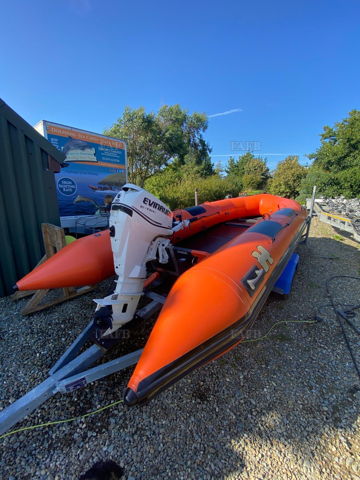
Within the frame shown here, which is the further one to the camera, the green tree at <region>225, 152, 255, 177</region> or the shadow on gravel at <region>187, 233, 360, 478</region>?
the green tree at <region>225, 152, 255, 177</region>

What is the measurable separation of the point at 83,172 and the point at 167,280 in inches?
179

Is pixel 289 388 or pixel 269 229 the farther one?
pixel 269 229

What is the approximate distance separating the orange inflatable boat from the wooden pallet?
17.6 inches

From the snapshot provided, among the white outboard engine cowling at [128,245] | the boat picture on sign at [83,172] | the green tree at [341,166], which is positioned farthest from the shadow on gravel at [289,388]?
the green tree at [341,166]

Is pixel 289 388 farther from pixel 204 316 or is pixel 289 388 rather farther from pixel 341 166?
pixel 341 166

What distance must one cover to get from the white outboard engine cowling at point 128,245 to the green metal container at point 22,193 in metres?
1.84

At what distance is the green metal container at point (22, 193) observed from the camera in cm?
252

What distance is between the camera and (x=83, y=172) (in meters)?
5.53

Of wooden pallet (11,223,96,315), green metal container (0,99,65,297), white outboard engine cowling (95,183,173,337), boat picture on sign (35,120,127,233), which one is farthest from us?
boat picture on sign (35,120,127,233)

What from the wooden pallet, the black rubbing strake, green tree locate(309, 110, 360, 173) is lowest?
the wooden pallet

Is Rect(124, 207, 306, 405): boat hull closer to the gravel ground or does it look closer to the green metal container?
the gravel ground

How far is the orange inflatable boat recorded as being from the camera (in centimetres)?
109

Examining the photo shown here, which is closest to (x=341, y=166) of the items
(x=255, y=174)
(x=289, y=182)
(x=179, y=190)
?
(x=289, y=182)

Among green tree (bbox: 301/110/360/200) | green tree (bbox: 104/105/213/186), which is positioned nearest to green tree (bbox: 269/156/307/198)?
green tree (bbox: 301/110/360/200)
